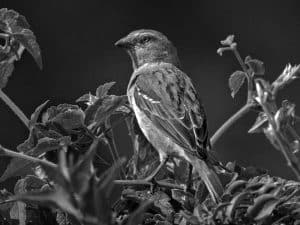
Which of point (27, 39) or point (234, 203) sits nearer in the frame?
point (234, 203)

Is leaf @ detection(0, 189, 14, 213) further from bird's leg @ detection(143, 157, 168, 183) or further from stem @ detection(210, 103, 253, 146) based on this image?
stem @ detection(210, 103, 253, 146)

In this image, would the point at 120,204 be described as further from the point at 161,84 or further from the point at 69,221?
Answer: the point at 161,84

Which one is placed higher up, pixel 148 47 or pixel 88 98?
pixel 88 98

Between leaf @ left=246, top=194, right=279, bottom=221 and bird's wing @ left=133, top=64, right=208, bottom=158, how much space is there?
3.52 ft

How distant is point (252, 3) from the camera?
596cm

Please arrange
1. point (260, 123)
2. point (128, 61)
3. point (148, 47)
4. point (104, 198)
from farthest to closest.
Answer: point (128, 61) < point (148, 47) < point (260, 123) < point (104, 198)

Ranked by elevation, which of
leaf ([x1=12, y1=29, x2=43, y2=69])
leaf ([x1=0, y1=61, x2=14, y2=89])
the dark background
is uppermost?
leaf ([x1=12, y1=29, x2=43, y2=69])

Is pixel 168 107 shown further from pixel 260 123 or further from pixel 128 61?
pixel 128 61

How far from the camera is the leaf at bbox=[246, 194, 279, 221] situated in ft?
4.46

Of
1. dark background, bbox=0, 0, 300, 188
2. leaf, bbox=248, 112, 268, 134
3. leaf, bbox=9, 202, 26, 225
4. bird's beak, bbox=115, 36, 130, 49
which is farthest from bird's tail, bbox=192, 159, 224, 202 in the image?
dark background, bbox=0, 0, 300, 188

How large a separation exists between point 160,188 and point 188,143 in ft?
2.93

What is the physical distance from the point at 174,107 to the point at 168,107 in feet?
0.07

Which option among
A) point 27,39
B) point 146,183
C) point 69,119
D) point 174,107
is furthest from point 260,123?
point 174,107

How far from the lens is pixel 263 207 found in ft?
4.50
